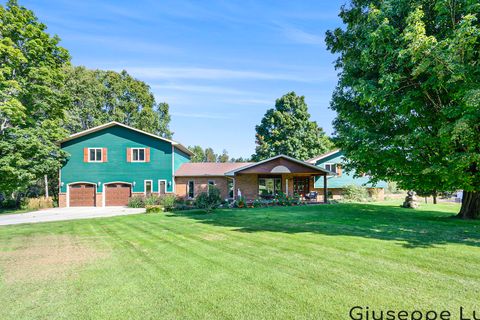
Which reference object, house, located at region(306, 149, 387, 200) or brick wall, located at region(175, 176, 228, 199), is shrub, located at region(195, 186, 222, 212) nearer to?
brick wall, located at region(175, 176, 228, 199)

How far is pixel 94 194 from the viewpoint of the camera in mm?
27562

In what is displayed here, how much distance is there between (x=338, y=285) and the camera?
16.5 ft

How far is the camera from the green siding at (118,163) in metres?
27.5

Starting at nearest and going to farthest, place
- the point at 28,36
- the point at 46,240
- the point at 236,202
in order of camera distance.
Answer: the point at 46,240
the point at 236,202
the point at 28,36

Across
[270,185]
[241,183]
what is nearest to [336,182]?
[270,185]

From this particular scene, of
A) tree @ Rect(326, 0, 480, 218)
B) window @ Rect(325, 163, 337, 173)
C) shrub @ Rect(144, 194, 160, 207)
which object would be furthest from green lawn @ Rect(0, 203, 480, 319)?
window @ Rect(325, 163, 337, 173)

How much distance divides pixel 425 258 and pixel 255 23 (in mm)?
13839

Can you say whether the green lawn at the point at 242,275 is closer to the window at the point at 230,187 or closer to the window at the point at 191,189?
the window at the point at 191,189

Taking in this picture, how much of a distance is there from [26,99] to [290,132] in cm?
3273

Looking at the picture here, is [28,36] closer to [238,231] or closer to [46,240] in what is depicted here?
[46,240]

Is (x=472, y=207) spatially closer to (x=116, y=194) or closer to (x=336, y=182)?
(x=336, y=182)

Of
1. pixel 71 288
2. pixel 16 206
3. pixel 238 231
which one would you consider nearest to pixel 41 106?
pixel 16 206

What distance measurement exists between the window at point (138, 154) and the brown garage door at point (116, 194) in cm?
272

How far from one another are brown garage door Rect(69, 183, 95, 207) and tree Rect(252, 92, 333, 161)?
24970mm
